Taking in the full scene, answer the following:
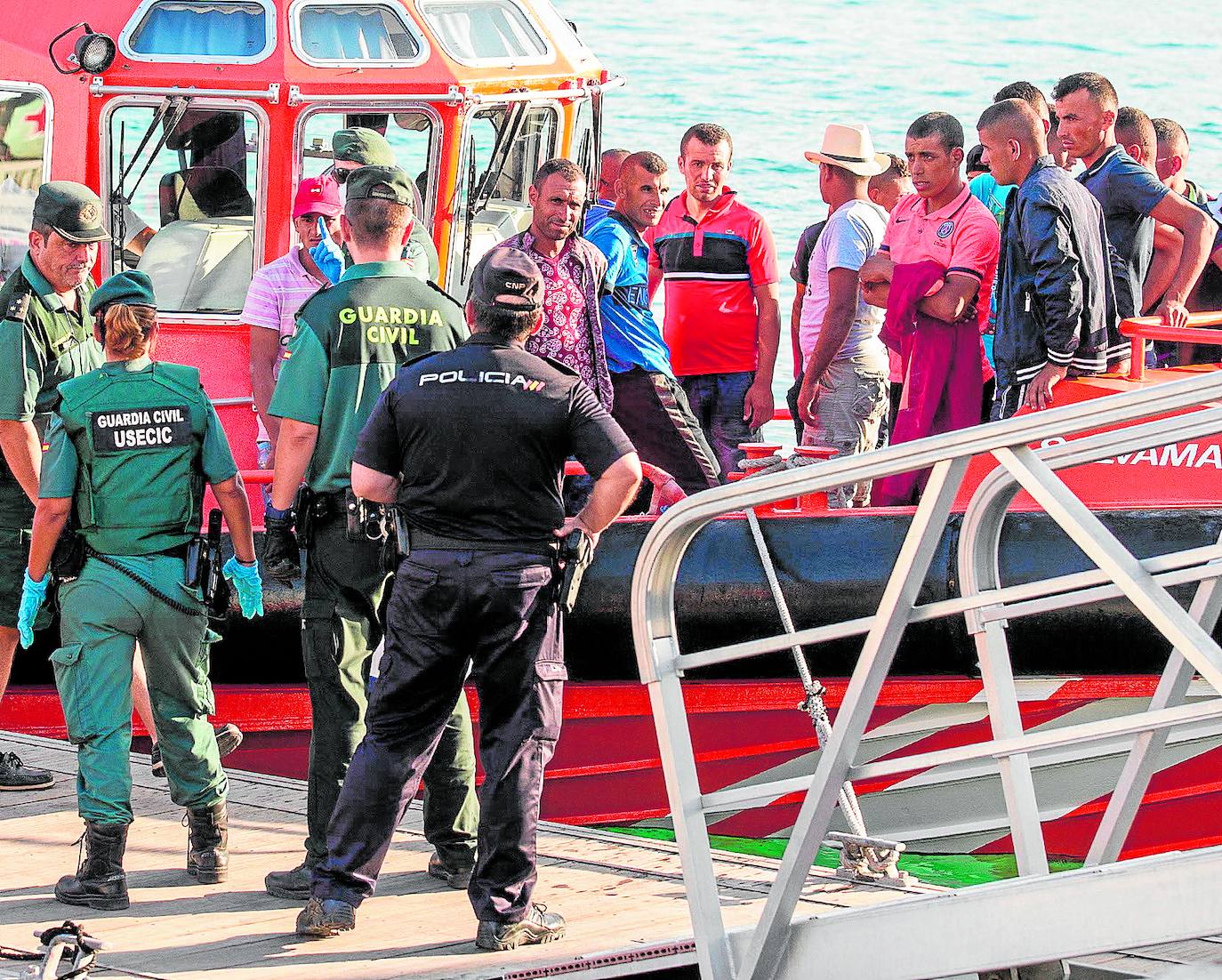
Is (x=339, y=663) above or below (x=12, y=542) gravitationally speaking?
above

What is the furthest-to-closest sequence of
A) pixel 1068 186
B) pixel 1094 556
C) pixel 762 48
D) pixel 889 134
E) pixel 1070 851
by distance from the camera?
pixel 762 48, pixel 889 134, pixel 1070 851, pixel 1068 186, pixel 1094 556

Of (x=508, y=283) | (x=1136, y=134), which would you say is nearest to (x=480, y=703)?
(x=508, y=283)

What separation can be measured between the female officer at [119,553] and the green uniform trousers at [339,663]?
0.31 meters

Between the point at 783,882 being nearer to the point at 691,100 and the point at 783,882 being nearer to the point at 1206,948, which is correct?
the point at 1206,948

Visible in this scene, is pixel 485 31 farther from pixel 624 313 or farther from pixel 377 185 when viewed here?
pixel 377 185

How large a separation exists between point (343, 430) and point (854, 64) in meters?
30.0

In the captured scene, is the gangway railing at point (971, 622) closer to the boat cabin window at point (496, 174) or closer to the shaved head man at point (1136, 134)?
the boat cabin window at point (496, 174)

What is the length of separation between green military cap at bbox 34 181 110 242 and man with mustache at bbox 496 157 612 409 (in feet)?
3.88

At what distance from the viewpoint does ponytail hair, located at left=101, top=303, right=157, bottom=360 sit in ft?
14.5

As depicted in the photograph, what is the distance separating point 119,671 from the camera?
4.42 metres

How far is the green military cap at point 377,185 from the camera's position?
436cm

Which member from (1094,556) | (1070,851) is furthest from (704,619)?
(1094,556)

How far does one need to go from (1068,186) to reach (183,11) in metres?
3.11

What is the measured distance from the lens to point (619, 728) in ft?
19.8
